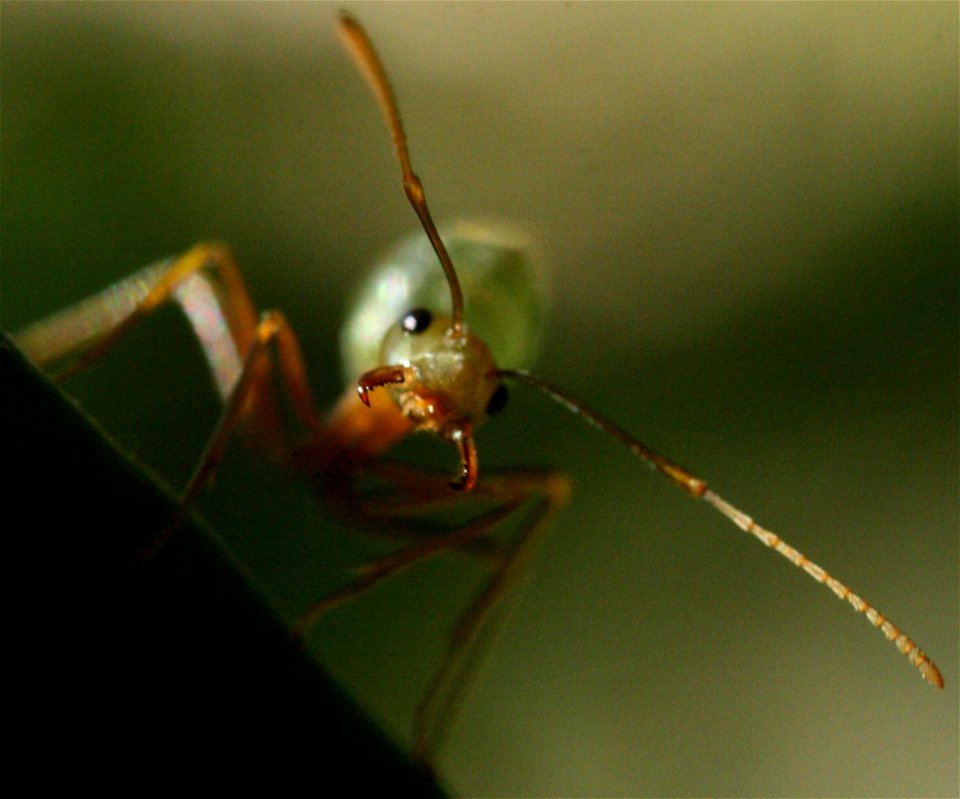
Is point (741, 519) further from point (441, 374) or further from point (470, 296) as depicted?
point (470, 296)

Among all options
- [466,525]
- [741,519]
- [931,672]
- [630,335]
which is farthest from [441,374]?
[630,335]

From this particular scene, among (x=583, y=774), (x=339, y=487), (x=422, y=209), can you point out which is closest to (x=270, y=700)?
(x=422, y=209)

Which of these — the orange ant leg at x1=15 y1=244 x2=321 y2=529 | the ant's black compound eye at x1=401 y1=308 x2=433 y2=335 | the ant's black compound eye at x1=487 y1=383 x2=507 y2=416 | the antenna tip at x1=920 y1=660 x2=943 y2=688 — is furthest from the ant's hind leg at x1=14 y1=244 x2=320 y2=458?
the antenna tip at x1=920 y1=660 x2=943 y2=688

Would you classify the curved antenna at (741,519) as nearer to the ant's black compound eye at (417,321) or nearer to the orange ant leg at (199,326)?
the ant's black compound eye at (417,321)

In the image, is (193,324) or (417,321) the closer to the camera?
(417,321)

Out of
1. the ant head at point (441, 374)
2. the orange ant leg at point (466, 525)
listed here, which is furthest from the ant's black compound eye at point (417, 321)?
the orange ant leg at point (466, 525)

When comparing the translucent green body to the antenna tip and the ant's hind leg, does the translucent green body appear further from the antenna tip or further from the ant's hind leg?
the antenna tip

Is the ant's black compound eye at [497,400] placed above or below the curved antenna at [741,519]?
above
